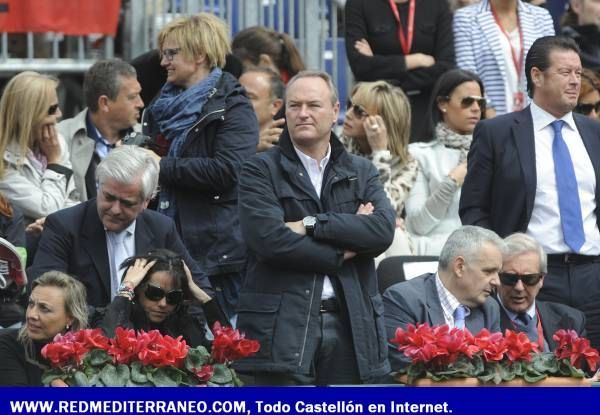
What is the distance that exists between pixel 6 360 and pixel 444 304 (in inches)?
85.4

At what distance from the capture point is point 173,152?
8.88 metres

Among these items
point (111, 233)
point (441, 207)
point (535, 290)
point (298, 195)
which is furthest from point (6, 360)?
point (441, 207)

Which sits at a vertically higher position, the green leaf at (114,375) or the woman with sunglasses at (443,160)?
the green leaf at (114,375)

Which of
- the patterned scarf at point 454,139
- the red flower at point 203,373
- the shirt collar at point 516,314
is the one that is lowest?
the shirt collar at point 516,314

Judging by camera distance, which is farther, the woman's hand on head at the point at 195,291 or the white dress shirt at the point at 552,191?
the white dress shirt at the point at 552,191

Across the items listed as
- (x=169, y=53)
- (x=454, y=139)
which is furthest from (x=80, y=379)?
(x=454, y=139)

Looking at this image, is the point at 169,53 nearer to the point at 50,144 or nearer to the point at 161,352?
the point at 50,144

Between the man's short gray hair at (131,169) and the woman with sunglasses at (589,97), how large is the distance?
12.9 feet

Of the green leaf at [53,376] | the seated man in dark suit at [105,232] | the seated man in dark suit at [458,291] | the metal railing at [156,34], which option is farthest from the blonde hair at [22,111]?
the green leaf at [53,376]

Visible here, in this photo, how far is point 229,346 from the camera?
665cm

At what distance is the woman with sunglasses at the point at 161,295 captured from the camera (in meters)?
7.53

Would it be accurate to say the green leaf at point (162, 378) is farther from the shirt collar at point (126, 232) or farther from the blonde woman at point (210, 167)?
the blonde woman at point (210, 167)
